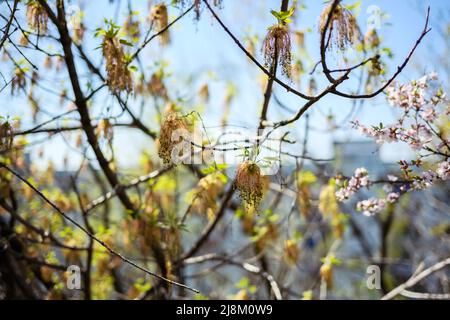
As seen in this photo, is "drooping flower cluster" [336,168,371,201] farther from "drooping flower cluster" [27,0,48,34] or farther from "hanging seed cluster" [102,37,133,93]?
"drooping flower cluster" [27,0,48,34]

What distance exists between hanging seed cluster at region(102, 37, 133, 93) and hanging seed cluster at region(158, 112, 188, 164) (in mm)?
483

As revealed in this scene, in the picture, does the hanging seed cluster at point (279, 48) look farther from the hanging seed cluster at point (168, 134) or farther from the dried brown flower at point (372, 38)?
the dried brown flower at point (372, 38)

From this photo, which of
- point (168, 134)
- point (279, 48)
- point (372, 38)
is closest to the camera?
point (279, 48)

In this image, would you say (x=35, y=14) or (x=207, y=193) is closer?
(x=35, y=14)

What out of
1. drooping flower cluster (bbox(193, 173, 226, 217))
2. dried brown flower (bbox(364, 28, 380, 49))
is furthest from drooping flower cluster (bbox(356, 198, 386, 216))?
dried brown flower (bbox(364, 28, 380, 49))

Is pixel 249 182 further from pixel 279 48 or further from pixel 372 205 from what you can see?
pixel 372 205

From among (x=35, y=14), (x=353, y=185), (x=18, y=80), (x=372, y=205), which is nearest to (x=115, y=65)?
(x=35, y=14)

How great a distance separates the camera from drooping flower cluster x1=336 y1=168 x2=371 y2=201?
230 cm

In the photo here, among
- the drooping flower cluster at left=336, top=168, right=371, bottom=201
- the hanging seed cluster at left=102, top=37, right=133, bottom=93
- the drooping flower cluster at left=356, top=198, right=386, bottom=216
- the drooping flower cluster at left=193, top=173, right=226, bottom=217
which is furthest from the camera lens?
the drooping flower cluster at left=193, top=173, right=226, bottom=217

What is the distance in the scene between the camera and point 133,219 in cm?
282

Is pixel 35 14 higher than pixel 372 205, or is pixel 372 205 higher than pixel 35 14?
pixel 35 14

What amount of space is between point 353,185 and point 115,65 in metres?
1.18

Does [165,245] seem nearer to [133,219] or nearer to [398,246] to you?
[133,219]

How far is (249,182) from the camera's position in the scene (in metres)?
1.64
